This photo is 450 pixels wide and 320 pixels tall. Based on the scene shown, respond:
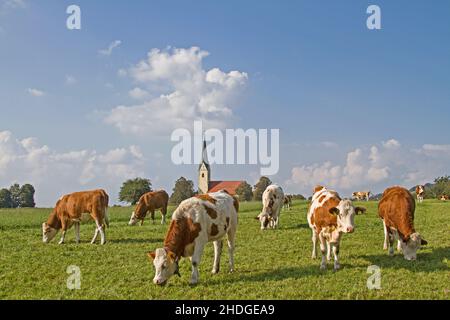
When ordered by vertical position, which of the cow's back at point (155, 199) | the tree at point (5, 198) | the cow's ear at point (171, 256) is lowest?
the tree at point (5, 198)

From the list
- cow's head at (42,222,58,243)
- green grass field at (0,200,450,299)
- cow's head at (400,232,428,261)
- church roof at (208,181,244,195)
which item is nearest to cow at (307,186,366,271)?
green grass field at (0,200,450,299)

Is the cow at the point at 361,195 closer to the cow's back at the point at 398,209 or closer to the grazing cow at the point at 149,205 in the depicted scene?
the grazing cow at the point at 149,205

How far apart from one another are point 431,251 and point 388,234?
1.96 metres

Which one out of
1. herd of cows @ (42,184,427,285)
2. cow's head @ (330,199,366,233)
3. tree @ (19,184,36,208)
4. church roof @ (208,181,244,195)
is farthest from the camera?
church roof @ (208,181,244,195)

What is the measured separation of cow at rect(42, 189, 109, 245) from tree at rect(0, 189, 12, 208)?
98.8 meters

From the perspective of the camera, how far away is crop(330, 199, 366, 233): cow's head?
11055mm

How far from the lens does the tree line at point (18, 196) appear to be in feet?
355

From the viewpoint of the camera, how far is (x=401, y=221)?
1318 centimetres

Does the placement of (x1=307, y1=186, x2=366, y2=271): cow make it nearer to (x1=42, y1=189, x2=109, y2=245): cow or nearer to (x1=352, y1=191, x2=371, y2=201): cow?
(x1=42, y1=189, x2=109, y2=245): cow

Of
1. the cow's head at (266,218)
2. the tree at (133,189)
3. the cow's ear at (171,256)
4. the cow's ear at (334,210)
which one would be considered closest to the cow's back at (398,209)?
the cow's ear at (334,210)

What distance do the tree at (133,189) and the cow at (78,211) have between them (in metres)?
84.9

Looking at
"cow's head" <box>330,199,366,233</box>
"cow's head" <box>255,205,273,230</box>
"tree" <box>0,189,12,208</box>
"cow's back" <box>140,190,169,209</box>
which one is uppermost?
"cow's head" <box>330,199,366,233</box>

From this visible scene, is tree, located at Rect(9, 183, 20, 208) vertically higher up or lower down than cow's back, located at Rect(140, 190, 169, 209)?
lower down
